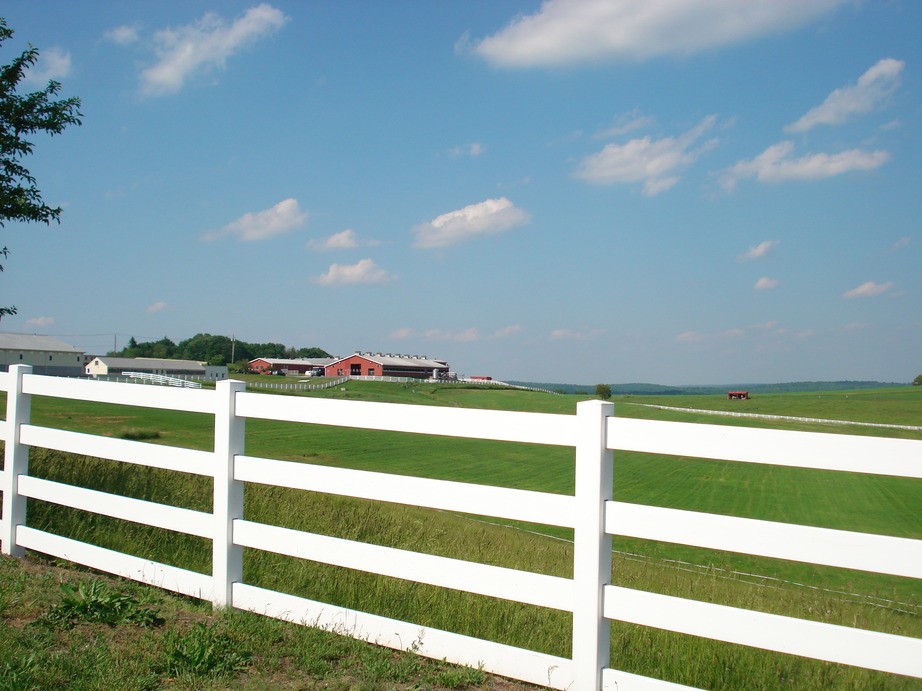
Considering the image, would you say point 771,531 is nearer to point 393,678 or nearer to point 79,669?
point 393,678

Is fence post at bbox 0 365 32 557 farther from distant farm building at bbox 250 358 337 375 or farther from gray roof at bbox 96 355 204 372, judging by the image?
distant farm building at bbox 250 358 337 375

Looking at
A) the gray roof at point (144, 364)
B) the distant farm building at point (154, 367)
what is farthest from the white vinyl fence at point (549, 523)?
the gray roof at point (144, 364)

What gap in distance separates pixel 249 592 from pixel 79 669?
118cm

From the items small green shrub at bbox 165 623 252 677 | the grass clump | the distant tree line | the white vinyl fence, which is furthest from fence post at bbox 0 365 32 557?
the distant tree line

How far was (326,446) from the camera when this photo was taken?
39406 mm

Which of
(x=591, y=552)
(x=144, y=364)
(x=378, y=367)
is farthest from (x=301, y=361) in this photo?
(x=591, y=552)

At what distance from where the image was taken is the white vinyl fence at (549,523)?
318 cm

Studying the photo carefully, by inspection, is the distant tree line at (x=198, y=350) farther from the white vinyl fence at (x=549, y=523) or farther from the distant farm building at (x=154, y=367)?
the white vinyl fence at (x=549, y=523)

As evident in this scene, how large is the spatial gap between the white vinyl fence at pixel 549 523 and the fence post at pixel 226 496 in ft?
0.04

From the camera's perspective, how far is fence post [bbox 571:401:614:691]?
3645 millimetres

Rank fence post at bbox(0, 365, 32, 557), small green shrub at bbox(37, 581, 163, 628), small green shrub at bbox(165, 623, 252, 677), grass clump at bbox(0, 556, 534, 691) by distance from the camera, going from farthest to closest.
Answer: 1. fence post at bbox(0, 365, 32, 557)
2. small green shrub at bbox(37, 581, 163, 628)
3. small green shrub at bbox(165, 623, 252, 677)
4. grass clump at bbox(0, 556, 534, 691)

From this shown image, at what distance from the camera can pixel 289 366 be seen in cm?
13412

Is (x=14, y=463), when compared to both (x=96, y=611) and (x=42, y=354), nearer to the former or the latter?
(x=96, y=611)

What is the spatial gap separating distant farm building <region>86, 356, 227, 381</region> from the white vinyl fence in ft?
275
